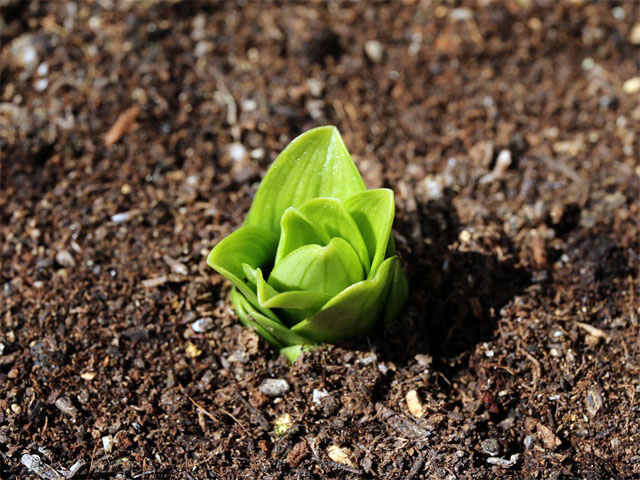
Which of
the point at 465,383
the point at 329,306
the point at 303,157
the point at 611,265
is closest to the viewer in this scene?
the point at 329,306

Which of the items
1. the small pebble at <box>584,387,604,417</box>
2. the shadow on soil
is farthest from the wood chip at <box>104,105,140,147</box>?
the small pebble at <box>584,387,604,417</box>

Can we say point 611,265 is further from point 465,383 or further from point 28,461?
point 28,461

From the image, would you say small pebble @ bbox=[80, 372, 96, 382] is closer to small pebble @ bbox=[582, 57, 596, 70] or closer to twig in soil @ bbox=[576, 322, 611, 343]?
twig in soil @ bbox=[576, 322, 611, 343]

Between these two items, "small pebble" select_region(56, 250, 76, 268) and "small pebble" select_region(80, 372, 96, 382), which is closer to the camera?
"small pebble" select_region(80, 372, 96, 382)

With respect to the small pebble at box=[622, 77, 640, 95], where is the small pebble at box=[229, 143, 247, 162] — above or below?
above

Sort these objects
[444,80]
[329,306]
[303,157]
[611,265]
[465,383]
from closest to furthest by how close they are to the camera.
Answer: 1. [329,306]
2. [303,157]
3. [465,383]
4. [611,265]
5. [444,80]

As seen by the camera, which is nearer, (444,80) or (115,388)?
(115,388)

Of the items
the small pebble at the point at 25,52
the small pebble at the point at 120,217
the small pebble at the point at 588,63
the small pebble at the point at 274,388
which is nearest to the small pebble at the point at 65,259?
the small pebble at the point at 120,217

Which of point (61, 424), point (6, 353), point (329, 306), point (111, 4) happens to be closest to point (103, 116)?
point (111, 4)
